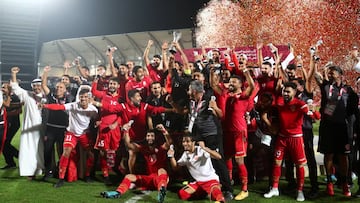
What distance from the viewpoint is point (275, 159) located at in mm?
5930

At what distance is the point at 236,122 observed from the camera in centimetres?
611

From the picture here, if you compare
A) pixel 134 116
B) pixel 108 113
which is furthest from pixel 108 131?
pixel 134 116

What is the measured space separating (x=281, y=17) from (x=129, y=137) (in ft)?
58.4

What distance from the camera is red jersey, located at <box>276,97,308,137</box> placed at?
578 cm

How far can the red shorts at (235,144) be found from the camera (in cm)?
605

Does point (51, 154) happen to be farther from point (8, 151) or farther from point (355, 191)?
point (355, 191)

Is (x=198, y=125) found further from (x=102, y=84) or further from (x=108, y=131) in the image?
(x=102, y=84)

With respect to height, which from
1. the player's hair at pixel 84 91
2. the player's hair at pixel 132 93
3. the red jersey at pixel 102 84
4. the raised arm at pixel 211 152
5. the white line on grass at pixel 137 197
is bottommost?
the white line on grass at pixel 137 197

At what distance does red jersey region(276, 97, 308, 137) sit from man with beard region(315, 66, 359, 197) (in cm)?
47

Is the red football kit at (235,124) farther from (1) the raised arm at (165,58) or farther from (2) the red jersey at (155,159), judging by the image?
(1) the raised arm at (165,58)

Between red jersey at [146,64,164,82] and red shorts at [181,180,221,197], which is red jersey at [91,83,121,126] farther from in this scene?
red shorts at [181,180,221,197]

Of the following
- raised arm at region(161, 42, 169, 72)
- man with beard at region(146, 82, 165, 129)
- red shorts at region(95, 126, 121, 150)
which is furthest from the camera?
raised arm at region(161, 42, 169, 72)

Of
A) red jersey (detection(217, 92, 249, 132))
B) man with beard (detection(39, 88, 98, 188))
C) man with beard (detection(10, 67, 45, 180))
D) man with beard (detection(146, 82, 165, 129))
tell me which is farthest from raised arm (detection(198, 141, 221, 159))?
man with beard (detection(10, 67, 45, 180))

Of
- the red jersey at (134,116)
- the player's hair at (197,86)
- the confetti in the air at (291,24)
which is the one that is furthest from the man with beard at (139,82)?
the confetti in the air at (291,24)
